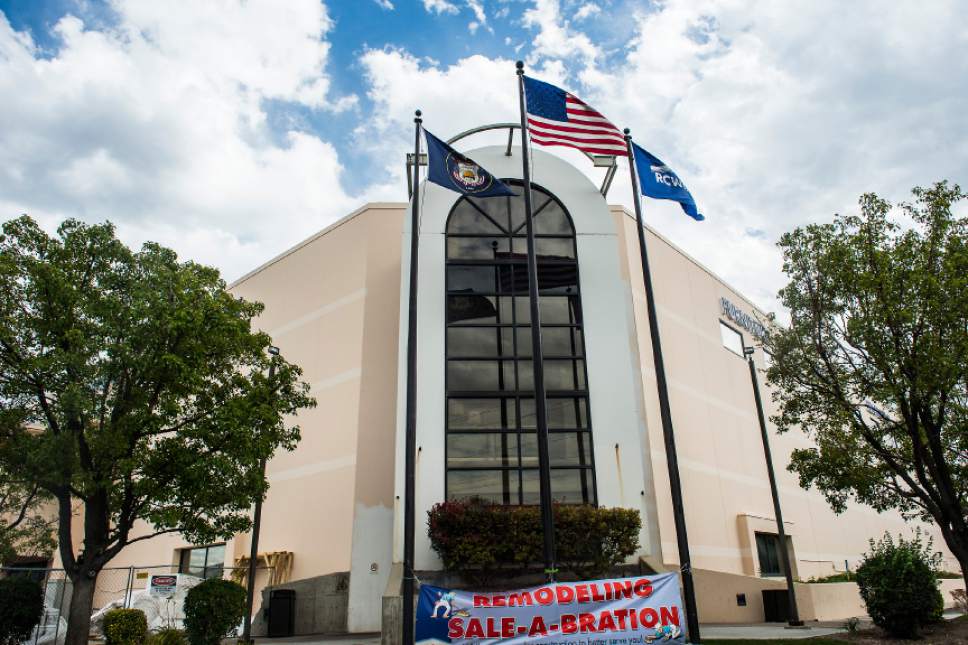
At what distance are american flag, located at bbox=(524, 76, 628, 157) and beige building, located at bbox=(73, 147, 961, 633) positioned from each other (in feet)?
19.0

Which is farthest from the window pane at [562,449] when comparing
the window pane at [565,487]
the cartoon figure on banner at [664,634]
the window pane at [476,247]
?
the cartoon figure on banner at [664,634]

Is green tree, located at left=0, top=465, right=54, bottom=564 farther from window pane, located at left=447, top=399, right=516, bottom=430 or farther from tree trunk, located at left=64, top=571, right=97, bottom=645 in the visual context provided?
window pane, located at left=447, top=399, right=516, bottom=430

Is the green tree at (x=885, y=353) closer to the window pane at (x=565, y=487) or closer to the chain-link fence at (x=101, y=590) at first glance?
the window pane at (x=565, y=487)

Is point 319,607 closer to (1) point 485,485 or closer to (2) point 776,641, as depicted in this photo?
(1) point 485,485

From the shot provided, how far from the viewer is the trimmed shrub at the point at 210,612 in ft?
44.6

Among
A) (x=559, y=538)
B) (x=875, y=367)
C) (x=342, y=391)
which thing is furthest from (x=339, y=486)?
(x=875, y=367)

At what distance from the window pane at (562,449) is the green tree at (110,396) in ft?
23.7

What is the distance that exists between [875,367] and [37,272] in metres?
19.0

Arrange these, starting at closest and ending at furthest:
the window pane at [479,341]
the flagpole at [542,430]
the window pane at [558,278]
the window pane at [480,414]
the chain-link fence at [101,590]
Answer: the flagpole at [542,430], the chain-link fence at [101,590], the window pane at [480,414], the window pane at [479,341], the window pane at [558,278]

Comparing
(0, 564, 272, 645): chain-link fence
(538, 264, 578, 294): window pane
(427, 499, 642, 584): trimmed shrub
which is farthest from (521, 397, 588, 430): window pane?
(0, 564, 272, 645): chain-link fence

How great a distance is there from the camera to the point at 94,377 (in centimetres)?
1326

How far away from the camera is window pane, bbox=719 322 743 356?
30.0m

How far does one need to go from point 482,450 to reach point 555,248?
721 cm

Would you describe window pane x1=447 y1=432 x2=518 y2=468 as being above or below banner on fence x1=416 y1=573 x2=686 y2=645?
above
